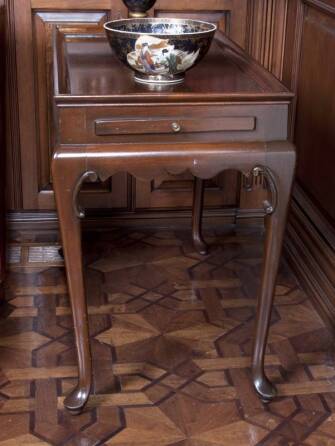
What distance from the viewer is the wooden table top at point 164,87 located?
1.70m

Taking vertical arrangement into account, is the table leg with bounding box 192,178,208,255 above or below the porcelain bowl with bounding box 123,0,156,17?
below

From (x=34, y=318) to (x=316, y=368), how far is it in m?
0.85

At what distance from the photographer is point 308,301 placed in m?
2.47

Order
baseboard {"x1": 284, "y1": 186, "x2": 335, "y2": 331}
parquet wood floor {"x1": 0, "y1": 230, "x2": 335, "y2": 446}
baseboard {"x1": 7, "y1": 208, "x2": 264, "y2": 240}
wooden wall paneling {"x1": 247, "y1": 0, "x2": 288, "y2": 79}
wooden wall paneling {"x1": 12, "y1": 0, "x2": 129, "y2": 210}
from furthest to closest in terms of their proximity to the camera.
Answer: baseboard {"x1": 7, "y1": 208, "x2": 264, "y2": 240} < wooden wall paneling {"x1": 247, "y1": 0, "x2": 288, "y2": 79} < wooden wall paneling {"x1": 12, "y1": 0, "x2": 129, "y2": 210} < baseboard {"x1": 284, "y1": 186, "x2": 335, "y2": 331} < parquet wood floor {"x1": 0, "y1": 230, "x2": 335, "y2": 446}

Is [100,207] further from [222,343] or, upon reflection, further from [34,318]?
[222,343]

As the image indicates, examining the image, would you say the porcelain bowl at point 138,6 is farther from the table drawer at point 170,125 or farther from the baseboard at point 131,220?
the baseboard at point 131,220

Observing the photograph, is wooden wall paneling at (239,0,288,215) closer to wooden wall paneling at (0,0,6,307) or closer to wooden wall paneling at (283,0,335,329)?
wooden wall paneling at (283,0,335,329)

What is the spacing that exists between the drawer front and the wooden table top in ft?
0.08

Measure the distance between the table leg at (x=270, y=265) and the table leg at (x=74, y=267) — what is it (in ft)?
1.42

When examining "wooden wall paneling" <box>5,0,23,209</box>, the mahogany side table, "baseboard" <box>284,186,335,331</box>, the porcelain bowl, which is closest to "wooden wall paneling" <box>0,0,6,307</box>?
"wooden wall paneling" <box>5,0,23,209</box>

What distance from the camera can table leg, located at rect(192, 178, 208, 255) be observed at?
269 cm

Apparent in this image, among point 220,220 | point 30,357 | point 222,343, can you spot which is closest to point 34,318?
point 30,357

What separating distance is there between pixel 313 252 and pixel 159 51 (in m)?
1.06

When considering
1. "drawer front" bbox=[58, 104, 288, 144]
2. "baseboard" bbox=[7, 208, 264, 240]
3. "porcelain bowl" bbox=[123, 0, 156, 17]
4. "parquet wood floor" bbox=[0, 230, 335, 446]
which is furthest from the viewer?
"baseboard" bbox=[7, 208, 264, 240]
